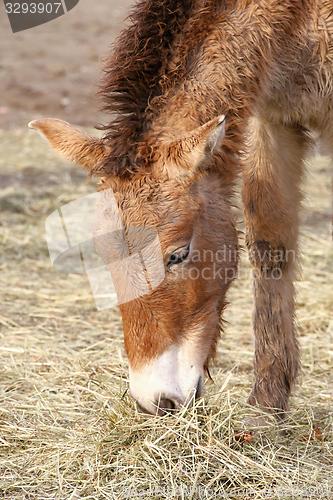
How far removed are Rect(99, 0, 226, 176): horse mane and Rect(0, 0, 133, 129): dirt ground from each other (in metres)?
7.17

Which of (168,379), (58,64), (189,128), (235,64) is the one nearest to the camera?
(168,379)

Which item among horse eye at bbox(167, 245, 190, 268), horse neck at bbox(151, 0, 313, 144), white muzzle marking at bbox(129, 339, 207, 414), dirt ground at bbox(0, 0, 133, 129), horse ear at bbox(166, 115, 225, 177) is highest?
horse neck at bbox(151, 0, 313, 144)

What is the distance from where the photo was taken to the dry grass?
4004mm

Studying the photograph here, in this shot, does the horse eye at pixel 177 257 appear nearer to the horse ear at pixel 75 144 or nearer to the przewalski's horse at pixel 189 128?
the przewalski's horse at pixel 189 128

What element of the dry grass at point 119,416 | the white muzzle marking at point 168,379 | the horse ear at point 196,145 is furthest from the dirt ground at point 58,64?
the white muzzle marking at point 168,379

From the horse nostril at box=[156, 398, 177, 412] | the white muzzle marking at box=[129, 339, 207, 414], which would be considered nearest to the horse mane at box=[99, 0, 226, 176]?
the white muzzle marking at box=[129, 339, 207, 414]

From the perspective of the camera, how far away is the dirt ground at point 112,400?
4.02 metres

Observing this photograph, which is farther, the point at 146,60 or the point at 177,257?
the point at 146,60

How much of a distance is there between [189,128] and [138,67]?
0.37m

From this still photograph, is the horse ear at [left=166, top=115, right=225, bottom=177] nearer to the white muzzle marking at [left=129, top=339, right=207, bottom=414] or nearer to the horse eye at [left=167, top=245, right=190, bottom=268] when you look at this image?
the horse eye at [left=167, top=245, right=190, bottom=268]

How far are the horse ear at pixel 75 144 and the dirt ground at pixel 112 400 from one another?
1139 mm

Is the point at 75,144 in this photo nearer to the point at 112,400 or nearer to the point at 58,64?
the point at 112,400

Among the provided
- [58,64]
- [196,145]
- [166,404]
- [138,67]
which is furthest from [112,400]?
[58,64]

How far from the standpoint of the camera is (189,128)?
14.1ft
